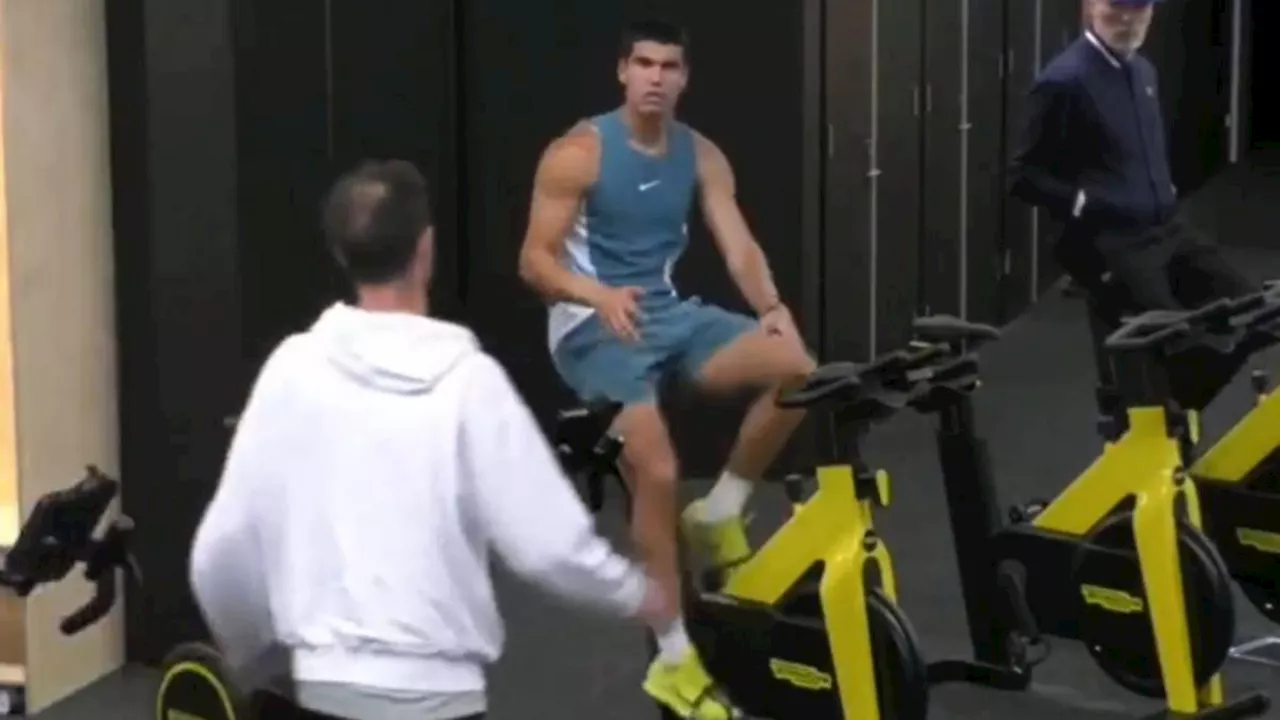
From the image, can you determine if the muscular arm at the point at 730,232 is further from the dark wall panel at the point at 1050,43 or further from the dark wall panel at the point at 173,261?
the dark wall panel at the point at 1050,43

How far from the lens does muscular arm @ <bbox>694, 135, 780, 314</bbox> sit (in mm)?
4566

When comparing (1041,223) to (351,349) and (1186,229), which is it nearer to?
(1186,229)

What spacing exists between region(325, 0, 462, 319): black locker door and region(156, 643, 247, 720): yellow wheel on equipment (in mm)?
2801

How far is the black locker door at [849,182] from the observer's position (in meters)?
6.81

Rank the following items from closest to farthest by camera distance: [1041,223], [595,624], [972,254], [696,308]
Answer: [696,308] < [595,624] < [972,254] < [1041,223]

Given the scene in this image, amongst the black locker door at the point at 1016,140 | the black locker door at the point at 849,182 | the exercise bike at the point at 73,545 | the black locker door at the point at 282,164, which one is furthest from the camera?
the black locker door at the point at 1016,140

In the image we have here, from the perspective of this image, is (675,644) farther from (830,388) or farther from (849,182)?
(849,182)

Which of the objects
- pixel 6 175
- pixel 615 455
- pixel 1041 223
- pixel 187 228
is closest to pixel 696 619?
pixel 615 455

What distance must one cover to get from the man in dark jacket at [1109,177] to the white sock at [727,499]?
132cm

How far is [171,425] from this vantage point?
4914 mm

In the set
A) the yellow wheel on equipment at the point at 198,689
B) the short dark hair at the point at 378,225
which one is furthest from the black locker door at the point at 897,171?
the short dark hair at the point at 378,225

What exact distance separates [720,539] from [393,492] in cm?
180

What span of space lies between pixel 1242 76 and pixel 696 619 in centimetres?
925

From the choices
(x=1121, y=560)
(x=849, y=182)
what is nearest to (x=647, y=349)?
(x=1121, y=560)
